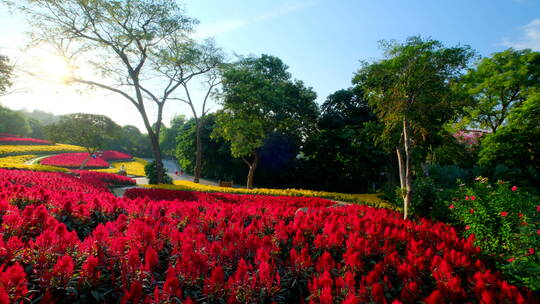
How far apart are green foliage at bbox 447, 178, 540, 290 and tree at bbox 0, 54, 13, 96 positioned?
75.1 feet

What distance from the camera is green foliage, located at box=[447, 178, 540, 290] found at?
4.16m

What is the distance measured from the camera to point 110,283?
2.53 metres

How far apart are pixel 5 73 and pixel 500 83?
108 feet

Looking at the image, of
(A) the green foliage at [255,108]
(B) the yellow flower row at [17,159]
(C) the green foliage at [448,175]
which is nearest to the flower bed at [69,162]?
(B) the yellow flower row at [17,159]

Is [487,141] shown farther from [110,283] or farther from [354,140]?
[110,283]

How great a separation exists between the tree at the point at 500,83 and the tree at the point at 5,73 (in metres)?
29.2

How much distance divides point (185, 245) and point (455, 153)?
699 inches

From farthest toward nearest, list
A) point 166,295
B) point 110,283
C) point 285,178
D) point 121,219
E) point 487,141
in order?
point 285,178, point 487,141, point 121,219, point 110,283, point 166,295

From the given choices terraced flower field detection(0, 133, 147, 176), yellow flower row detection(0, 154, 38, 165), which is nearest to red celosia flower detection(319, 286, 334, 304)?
terraced flower field detection(0, 133, 147, 176)

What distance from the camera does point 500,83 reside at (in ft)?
64.8

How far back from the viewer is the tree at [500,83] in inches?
757

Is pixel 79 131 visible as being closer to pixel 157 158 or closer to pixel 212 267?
pixel 157 158

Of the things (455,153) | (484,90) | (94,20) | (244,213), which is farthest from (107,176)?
(484,90)

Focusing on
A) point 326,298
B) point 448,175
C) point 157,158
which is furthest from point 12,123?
point 326,298
